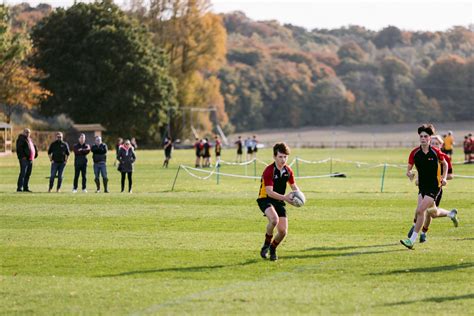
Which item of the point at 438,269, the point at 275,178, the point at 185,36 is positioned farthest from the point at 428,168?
the point at 185,36

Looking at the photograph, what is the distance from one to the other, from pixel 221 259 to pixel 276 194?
4.51ft

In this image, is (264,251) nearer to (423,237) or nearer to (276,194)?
(276,194)

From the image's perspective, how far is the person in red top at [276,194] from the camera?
1498cm

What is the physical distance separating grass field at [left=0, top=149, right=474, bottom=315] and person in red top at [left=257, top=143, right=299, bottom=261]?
37 centimetres

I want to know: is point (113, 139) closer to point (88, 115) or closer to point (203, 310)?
point (88, 115)

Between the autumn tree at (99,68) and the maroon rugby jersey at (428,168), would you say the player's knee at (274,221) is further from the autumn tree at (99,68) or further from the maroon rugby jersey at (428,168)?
the autumn tree at (99,68)

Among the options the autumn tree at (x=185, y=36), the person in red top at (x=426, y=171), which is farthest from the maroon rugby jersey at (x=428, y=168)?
the autumn tree at (x=185, y=36)

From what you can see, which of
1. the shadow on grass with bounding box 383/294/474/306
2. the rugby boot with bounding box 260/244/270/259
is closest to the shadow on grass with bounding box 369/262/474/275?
the shadow on grass with bounding box 383/294/474/306

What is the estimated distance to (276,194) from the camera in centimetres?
1497

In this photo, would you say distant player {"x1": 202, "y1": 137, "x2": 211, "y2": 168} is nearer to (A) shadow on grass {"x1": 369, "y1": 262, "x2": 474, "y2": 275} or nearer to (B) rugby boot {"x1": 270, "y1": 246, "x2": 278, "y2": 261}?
(B) rugby boot {"x1": 270, "y1": 246, "x2": 278, "y2": 261}

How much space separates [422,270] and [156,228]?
286 inches

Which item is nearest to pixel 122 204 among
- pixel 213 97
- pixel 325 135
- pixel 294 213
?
pixel 294 213

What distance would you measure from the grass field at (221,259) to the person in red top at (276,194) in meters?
0.37

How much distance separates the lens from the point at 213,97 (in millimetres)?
107062
